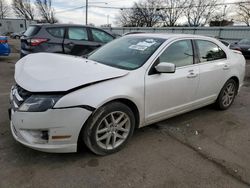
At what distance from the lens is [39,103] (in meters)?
2.32

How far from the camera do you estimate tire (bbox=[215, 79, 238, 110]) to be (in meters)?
4.34

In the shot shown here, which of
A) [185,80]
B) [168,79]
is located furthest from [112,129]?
[185,80]

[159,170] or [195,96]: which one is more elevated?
[195,96]

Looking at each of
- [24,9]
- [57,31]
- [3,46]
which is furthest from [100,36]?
[24,9]

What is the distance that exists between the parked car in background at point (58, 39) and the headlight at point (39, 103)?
439 centimetres

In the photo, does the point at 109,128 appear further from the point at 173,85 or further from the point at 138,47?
the point at 138,47

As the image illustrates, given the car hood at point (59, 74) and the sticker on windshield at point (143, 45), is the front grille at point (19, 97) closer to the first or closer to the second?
the car hood at point (59, 74)

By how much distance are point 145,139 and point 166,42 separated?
1.45 metres

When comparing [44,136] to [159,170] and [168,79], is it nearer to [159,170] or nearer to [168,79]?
[159,170]

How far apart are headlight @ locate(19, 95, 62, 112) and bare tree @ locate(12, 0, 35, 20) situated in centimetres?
6843

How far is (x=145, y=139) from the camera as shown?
3279 mm

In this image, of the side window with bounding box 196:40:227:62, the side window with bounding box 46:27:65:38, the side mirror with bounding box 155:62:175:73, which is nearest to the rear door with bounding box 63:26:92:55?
the side window with bounding box 46:27:65:38

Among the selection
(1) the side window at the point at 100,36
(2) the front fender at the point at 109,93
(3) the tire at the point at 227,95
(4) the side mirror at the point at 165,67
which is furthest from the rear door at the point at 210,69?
(1) the side window at the point at 100,36

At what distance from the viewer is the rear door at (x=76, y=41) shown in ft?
21.7
